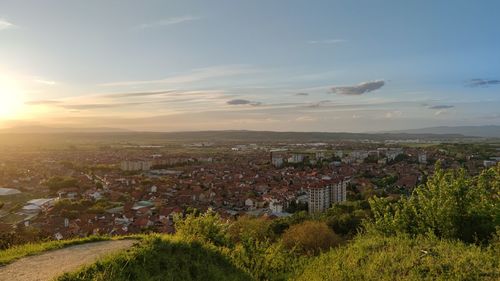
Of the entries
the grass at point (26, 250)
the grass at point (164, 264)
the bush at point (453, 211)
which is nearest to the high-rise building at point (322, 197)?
the bush at point (453, 211)

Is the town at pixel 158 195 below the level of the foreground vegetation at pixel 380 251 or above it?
below

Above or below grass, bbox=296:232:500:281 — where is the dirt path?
above

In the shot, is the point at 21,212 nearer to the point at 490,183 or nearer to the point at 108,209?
the point at 108,209

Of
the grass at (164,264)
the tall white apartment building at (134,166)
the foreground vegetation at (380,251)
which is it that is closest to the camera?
the grass at (164,264)

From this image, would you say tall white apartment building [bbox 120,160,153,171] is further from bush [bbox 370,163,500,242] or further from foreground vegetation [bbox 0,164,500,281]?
bush [bbox 370,163,500,242]

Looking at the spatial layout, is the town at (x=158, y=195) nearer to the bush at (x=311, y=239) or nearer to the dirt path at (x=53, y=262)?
the bush at (x=311, y=239)

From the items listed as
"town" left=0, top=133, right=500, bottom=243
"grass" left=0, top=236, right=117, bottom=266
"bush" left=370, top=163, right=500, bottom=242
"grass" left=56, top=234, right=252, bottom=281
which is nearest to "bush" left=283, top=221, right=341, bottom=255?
"town" left=0, top=133, right=500, bottom=243

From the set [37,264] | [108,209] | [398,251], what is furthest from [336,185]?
[37,264]
